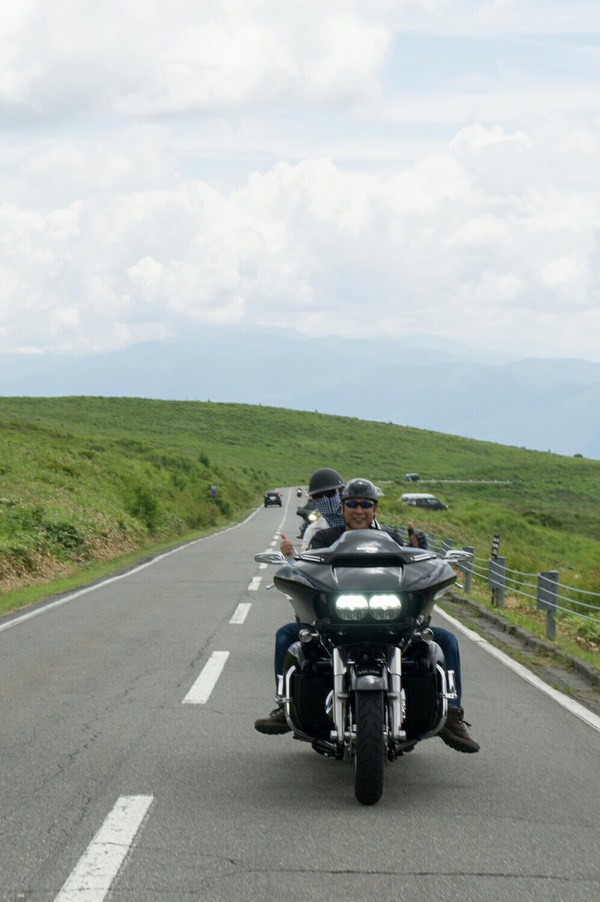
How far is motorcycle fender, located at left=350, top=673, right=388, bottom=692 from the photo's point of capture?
5129 millimetres

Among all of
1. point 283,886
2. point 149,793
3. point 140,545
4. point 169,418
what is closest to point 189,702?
point 149,793

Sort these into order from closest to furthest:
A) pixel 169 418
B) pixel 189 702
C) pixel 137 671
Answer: pixel 189 702
pixel 137 671
pixel 169 418

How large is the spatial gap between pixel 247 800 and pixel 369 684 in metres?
0.97

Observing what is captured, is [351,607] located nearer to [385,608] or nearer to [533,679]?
[385,608]

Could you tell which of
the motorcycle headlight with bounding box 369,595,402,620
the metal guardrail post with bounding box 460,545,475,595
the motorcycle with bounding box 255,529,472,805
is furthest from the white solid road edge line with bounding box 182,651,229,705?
the metal guardrail post with bounding box 460,545,475,595

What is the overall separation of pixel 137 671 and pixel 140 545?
71.5ft

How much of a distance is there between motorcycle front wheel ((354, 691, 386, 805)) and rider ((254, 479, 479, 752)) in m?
0.72

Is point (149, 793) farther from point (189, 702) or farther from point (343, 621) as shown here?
point (189, 702)

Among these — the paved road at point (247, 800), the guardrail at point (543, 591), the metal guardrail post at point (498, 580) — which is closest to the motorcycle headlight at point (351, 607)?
the paved road at point (247, 800)

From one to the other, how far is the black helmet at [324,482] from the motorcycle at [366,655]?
158 centimetres

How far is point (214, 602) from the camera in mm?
16188

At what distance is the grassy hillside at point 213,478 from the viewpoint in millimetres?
25219

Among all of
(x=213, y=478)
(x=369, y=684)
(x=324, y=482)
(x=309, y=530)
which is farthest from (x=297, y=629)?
(x=213, y=478)

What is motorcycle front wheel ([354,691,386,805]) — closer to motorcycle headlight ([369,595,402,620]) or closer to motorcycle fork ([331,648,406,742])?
motorcycle fork ([331,648,406,742])
